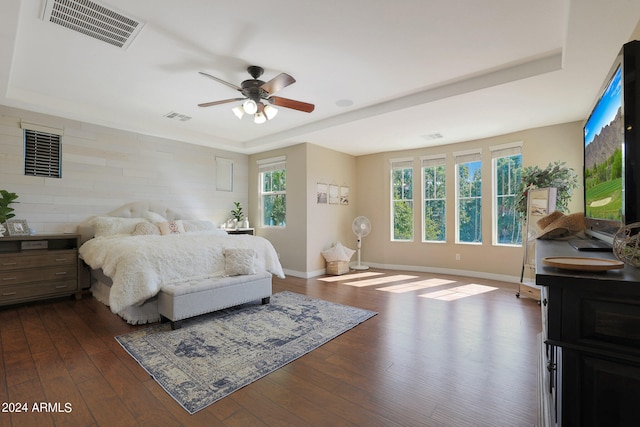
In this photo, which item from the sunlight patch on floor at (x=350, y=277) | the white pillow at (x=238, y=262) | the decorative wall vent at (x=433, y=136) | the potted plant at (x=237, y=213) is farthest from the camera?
the potted plant at (x=237, y=213)

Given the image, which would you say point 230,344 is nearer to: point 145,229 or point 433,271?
point 145,229

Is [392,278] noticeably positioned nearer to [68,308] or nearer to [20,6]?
[68,308]

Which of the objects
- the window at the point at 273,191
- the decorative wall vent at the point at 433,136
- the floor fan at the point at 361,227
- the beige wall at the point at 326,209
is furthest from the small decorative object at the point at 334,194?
the decorative wall vent at the point at 433,136

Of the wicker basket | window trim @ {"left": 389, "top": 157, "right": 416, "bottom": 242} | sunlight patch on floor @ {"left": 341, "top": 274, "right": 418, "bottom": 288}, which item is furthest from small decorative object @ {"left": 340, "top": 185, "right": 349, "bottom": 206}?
sunlight patch on floor @ {"left": 341, "top": 274, "right": 418, "bottom": 288}

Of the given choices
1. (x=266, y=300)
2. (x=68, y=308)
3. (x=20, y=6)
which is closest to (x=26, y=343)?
(x=68, y=308)

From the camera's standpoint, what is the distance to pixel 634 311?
0.82 m

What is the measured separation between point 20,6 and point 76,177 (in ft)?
9.38

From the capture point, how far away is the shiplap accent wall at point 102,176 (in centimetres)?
386

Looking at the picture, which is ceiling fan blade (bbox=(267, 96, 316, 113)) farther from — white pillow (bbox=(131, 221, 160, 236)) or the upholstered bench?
white pillow (bbox=(131, 221, 160, 236))

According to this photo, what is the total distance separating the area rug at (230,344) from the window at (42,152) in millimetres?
2940

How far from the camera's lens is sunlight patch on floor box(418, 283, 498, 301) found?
3.99 meters

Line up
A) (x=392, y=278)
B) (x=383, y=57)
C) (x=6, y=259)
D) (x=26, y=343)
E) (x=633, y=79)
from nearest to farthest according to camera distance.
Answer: (x=633, y=79), (x=26, y=343), (x=383, y=57), (x=6, y=259), (x=392, y=278)

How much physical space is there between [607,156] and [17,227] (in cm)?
569

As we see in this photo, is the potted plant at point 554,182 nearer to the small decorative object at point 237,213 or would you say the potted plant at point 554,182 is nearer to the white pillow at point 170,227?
the small decorative object at point 237,213
